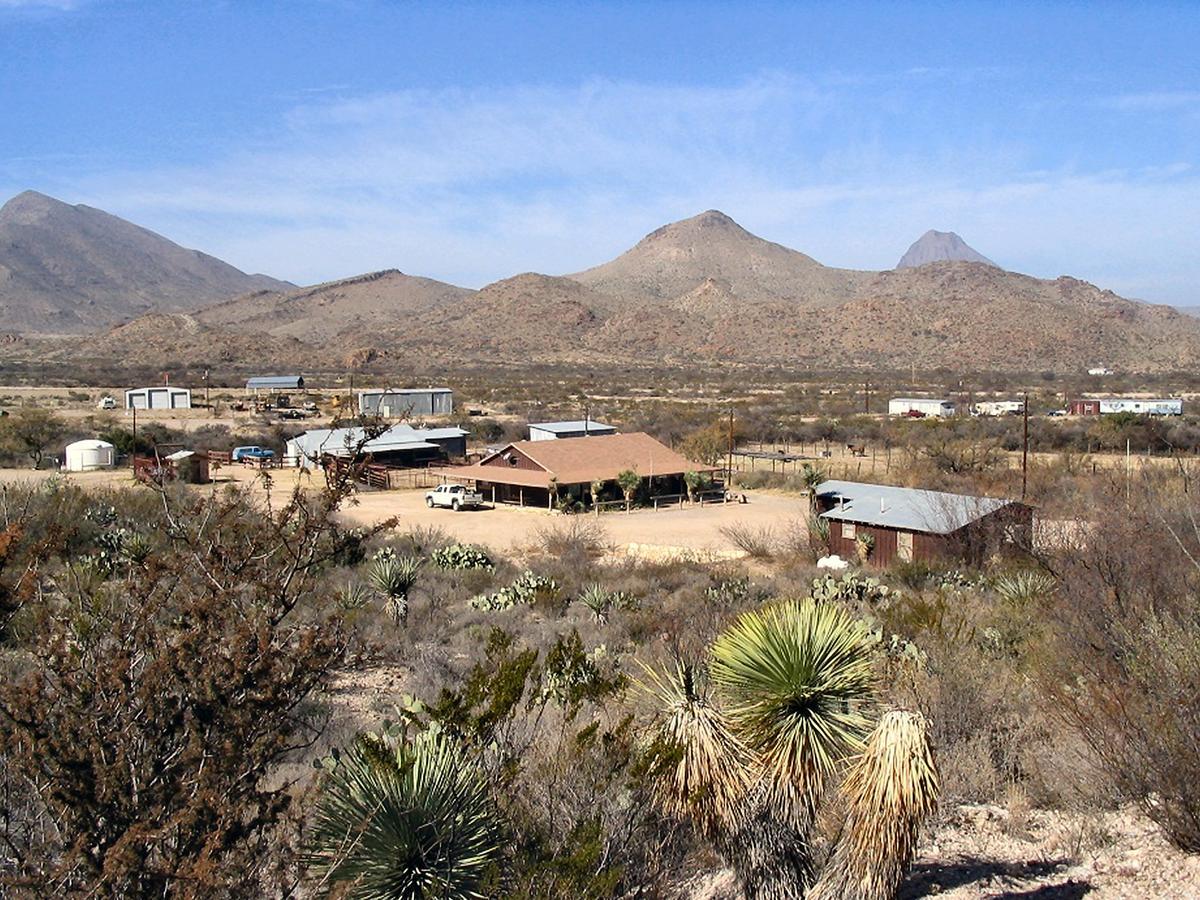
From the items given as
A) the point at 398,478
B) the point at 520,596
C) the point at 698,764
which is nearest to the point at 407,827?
the point at 698,764

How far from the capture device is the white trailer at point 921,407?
2972 inches

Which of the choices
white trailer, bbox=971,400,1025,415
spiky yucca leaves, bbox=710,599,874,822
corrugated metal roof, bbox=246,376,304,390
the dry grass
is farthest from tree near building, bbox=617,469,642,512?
corrugated metal roof, bbox=246,376,304,390

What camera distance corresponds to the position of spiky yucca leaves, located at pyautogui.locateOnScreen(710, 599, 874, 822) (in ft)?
21.8

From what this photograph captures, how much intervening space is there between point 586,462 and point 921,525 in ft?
64.7

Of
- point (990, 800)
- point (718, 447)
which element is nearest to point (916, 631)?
point (990, 800)

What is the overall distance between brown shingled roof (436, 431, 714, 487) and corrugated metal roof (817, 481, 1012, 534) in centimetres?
1276

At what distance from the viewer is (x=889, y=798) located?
5820 mm

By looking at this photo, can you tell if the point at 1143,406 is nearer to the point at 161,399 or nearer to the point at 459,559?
the point at 459,559

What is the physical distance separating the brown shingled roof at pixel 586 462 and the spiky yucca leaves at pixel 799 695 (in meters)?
35.2

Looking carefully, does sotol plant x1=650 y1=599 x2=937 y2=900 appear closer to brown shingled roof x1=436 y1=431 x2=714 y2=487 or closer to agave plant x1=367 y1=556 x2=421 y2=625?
agave plant x1=367 y1=556 x2=421 y2=625

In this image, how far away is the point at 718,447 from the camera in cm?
5447

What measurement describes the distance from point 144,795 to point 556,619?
14.0 meters

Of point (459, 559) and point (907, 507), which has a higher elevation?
point (907, 507)

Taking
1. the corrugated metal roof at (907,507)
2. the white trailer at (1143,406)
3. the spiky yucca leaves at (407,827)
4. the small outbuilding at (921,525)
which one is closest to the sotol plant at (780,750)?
the spiky yucca leaves at (407,827)
